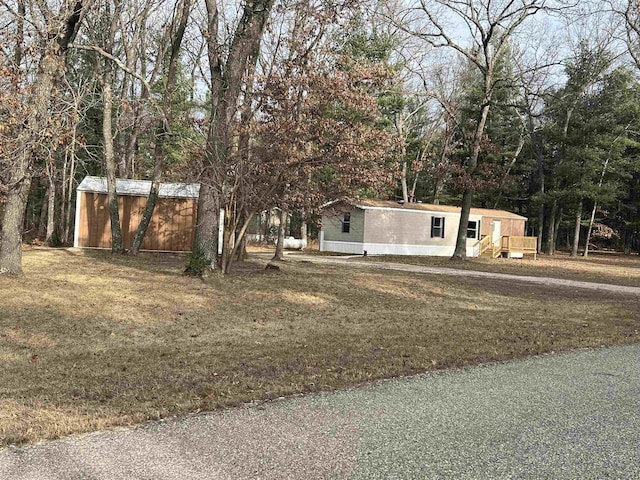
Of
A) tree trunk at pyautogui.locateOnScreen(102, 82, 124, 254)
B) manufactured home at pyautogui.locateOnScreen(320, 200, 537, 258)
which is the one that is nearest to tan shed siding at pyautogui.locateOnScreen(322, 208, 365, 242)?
manufactured home at pyautogui.locateOnScreen(320, 200, 537, 258)

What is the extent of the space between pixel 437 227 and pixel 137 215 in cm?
1440

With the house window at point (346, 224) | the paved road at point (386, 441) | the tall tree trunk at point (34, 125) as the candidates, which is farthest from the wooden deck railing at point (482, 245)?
the paved road at point (386, 441)

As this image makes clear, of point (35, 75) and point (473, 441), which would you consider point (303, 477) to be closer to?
point (473, 441)

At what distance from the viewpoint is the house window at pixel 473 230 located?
29203mm

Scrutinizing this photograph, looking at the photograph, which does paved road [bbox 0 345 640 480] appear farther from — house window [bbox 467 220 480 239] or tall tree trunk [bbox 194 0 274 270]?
house window [bbox 467 220 480 239]

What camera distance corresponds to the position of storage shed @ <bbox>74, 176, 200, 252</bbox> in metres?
21.5

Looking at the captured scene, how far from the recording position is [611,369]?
5852 mm

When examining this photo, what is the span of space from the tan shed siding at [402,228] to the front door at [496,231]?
3.16 m

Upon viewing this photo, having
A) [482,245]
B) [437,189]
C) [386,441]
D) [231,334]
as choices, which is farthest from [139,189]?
[437,189]

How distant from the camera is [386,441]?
359 cm

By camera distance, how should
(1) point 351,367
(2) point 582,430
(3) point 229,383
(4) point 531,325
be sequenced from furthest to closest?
(4) point 531,325 < (1) point 351,367 < (3) point 229,383 < (2) point 582,430

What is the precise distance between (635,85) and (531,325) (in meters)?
28.9

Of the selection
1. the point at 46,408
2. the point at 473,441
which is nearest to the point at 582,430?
the point at 473,441

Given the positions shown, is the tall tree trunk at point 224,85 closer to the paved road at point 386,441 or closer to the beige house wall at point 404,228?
the paved road at point 386,441
